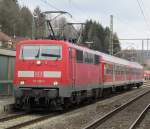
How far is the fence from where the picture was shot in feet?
76.1

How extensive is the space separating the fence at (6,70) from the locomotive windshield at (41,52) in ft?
13.0

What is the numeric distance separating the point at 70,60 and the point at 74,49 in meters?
0.91

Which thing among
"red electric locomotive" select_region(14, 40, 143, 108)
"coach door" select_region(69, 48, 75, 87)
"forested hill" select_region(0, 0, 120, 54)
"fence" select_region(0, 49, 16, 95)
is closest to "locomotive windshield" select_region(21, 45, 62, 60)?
"red electric locomotive" select_region(14, 40, 143, 108)

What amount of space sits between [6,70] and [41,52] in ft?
17.1

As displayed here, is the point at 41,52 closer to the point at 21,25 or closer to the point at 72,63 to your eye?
the point at 72,63

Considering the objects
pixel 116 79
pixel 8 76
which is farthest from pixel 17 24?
pixel 8 76

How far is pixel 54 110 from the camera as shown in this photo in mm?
19953

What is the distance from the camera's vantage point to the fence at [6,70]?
914 inches

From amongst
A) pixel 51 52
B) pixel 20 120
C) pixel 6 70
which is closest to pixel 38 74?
pixel 51 52

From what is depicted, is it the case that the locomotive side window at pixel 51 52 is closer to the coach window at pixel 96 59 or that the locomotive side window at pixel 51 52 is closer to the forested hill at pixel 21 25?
the coach window at pixel 96 59

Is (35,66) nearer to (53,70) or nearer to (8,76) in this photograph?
(53,70)

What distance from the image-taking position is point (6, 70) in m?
23.7

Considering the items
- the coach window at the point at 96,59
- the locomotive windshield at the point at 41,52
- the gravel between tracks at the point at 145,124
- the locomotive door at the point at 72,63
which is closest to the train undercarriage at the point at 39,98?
the locomotive door at the point at 72,63

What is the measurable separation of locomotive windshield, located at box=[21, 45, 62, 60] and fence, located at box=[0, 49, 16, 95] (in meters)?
3.96
